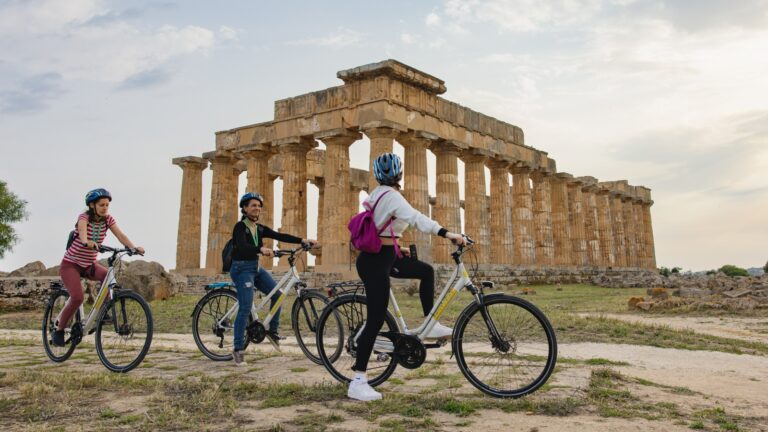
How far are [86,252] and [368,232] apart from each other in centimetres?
397

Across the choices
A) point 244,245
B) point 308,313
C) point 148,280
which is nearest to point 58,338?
point 244,245

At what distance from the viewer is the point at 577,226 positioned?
127 feet

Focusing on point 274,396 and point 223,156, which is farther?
point 223,156

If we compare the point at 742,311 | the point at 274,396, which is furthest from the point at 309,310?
the point at 742,311

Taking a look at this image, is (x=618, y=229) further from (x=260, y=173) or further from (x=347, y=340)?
(x=347, y=340)

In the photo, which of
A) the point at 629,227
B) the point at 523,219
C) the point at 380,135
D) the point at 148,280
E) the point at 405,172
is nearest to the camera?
the point at 148,280

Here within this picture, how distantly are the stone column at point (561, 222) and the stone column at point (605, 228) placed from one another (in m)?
6.28

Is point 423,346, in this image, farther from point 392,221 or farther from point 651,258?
point 651,258

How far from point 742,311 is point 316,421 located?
43.6 ft

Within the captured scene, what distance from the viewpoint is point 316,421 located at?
414 centimetres

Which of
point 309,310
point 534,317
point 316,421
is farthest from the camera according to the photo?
point 309,310

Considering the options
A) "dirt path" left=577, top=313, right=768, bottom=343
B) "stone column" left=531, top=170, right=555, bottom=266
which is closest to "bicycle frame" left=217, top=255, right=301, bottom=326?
"dirt path" left=577, top=313, right=768, bottom=343

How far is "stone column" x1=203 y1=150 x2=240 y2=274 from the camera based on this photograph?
29281 millimetres

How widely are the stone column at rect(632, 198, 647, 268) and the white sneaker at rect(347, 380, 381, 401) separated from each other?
A: 1868 inches
